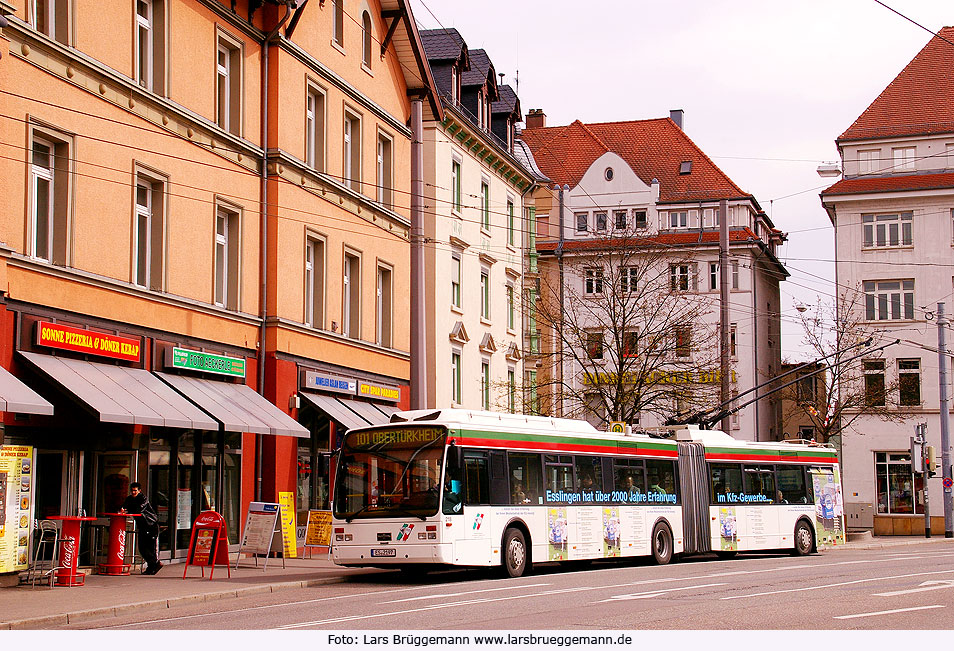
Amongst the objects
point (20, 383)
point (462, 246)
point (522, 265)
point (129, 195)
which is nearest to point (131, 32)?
point (129, 195)

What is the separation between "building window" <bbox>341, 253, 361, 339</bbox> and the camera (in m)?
33.4

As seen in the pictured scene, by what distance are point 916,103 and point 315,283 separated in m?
42.7

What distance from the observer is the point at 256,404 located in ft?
88.7

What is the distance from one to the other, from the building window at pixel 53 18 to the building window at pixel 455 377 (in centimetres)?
2207

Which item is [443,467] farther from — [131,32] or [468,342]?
[468,342]

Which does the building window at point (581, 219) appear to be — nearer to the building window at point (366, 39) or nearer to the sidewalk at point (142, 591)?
the building window at point (366, 39)

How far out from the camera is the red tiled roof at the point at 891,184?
6128 cm

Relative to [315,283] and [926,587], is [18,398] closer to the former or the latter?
[315,283]

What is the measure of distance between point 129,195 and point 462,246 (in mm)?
20055

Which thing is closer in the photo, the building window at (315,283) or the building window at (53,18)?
the building window at (53,18)

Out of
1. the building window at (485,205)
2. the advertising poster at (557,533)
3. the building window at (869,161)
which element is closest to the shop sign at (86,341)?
the advertising poster at (557,533)

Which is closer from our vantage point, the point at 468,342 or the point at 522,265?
the point at 468,342

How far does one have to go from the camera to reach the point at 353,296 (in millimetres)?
33781

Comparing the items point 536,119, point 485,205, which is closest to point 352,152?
point 485,205
